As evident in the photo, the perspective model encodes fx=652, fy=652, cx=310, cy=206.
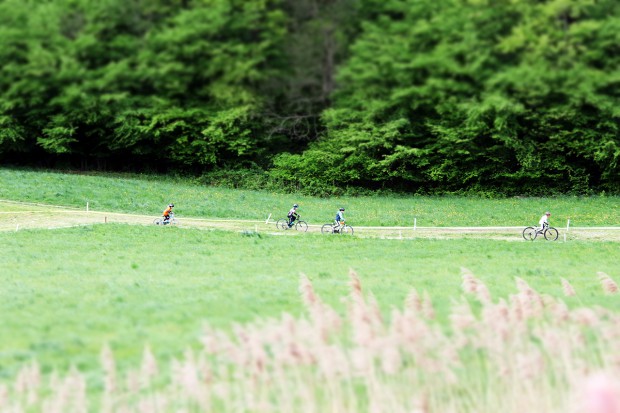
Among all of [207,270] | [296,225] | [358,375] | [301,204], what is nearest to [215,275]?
[207,270]

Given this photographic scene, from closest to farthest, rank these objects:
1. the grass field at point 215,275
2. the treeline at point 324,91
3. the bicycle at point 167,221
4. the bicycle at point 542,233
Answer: the grass field at point 215,275 → the bicycle at point 542,233 → the bicycle at point 167,221 → the treeline at point 324,91

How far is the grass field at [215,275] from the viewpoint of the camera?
28.7 feet

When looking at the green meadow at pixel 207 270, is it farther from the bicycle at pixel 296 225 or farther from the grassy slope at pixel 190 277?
the bicycle at pixel 296 225

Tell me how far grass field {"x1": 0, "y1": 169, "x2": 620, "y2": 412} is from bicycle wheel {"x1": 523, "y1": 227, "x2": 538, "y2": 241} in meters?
1.81

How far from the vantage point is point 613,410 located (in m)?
2.49

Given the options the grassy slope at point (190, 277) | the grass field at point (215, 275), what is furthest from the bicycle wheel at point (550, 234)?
the grassy slope at point (190, 277)

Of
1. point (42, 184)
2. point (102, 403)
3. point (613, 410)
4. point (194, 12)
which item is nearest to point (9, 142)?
point (42, 184)

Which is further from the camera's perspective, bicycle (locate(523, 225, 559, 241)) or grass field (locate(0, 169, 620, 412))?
bicycle (locate(523, 225, 559, 241))

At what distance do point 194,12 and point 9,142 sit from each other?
866 inches

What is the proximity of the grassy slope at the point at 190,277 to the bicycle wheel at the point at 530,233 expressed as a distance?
243cm

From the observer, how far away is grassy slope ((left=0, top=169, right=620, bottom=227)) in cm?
3319

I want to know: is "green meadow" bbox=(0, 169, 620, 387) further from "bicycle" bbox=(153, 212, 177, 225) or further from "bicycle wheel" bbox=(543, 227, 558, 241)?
"bicycle" bbox=(153, 212, 177, 225)

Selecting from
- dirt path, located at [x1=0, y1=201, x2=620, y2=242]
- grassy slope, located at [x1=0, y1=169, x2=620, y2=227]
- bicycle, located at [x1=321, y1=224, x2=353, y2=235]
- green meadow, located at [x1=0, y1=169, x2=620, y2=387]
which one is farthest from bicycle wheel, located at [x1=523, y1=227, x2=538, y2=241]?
bicycle, located at [x1=321, y1=224, x2=353, y2=235]

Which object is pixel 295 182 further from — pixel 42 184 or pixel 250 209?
pixel 42 184
